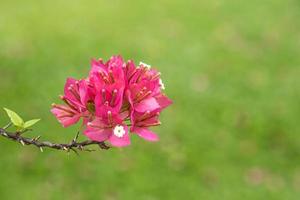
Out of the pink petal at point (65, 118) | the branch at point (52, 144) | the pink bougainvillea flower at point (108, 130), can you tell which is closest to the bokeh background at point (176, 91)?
the branch at point (52, 144)

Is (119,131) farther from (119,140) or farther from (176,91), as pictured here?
(176,91)

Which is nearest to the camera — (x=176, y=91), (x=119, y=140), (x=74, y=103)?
(x=119, y=140)

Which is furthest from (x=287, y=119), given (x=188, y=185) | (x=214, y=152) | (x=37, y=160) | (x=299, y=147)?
(x=37, y=160)

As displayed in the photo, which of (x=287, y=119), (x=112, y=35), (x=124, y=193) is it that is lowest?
(x=124, y=193)

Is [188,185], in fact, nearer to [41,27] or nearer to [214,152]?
[214,152]

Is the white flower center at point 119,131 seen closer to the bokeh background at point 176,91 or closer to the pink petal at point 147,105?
the pink petal at point 147,105

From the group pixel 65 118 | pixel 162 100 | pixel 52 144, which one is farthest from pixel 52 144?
pixel 162 100

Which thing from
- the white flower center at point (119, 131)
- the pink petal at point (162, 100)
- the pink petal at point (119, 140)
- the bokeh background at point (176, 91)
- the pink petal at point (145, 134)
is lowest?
the bokeh background at point (176, 91)
